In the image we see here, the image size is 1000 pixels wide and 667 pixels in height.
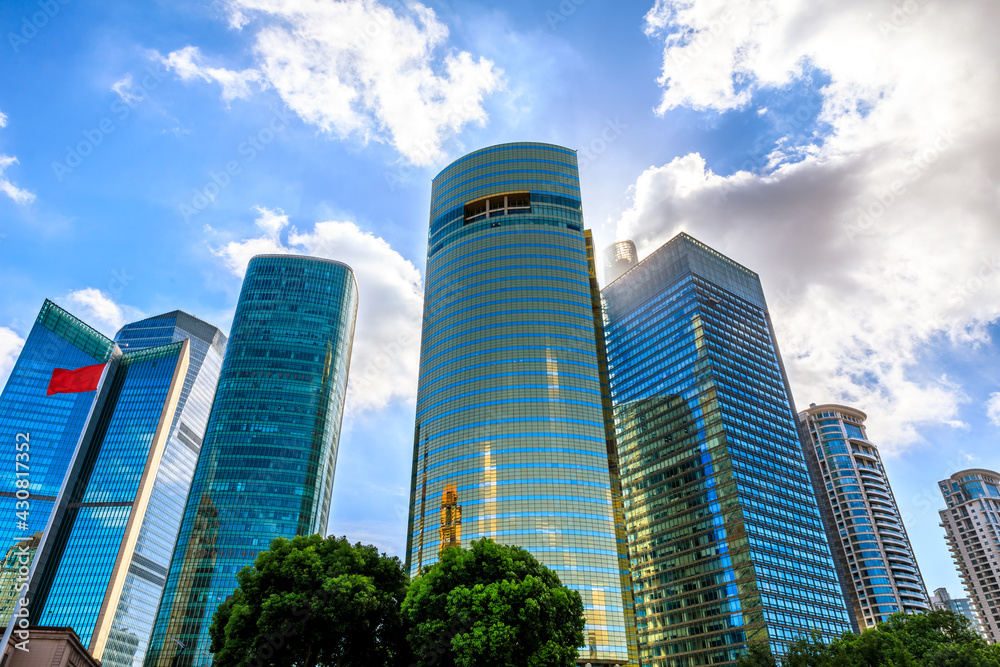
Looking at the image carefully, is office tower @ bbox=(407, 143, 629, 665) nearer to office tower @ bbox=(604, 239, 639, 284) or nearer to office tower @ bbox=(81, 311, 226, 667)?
office tower @ bbox=(604, 239, 639, 284)

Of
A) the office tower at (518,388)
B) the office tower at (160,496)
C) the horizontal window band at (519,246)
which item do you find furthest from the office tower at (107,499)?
the horizontal window band at (519,246)

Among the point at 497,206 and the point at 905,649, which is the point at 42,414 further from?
the point at 905,649

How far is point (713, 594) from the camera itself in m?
102

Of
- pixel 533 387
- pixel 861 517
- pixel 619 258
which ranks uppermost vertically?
pixel 619 258

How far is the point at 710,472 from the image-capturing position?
111 meters

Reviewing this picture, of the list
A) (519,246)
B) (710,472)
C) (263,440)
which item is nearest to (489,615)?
(519,246)

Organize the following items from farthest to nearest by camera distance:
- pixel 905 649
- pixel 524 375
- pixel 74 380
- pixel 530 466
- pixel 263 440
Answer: pixel 263 440 → pixel 524 375 → pixel 530 466 → pixel 905 649 → pixel 74 380

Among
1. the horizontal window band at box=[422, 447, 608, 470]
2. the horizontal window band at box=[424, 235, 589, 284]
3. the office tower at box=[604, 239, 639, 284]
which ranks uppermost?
the office tower at box=[604, 239, 639, 284]

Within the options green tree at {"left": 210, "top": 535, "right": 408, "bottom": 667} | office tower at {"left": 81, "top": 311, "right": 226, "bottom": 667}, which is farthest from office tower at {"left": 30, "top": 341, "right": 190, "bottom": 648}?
green tree at {"left": 210, "top": 535, "right": 408, "bottom": 667}

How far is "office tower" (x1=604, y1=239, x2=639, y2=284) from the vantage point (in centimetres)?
17125

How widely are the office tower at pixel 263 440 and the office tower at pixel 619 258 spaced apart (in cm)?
7174

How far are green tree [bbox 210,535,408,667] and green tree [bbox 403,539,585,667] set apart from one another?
2.75m

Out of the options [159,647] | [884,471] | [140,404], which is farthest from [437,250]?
[884,471]

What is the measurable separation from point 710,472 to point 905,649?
61841 mm
